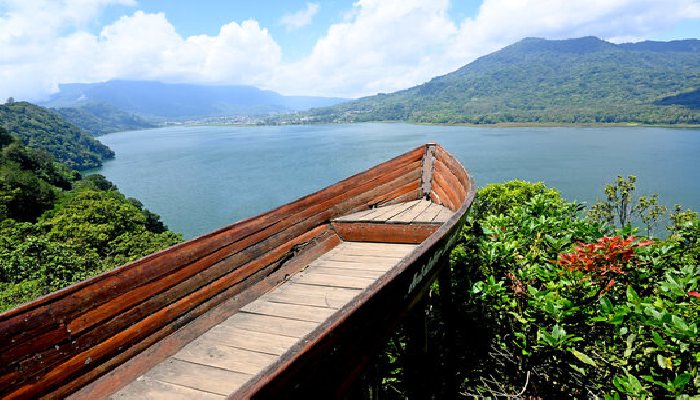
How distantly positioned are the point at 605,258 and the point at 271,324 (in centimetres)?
244

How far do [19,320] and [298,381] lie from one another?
1820 mm

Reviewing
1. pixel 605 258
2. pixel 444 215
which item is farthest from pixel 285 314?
pixel 444 215

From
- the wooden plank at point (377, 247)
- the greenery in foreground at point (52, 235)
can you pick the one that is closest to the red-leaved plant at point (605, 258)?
the wooden plank at point (377, 247)

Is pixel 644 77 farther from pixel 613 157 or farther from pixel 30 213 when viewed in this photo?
pixel 30 213

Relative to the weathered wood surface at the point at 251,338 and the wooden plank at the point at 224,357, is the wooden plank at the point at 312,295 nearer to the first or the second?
the weathered wood surface at the point at 251,338

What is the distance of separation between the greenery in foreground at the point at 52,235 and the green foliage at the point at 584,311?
1287 centimetres

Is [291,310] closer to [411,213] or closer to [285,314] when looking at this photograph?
[285,314]

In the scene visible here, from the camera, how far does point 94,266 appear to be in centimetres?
1889

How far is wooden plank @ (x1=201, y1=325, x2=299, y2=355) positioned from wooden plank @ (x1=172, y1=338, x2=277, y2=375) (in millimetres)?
43

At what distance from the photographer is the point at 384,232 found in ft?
15.6

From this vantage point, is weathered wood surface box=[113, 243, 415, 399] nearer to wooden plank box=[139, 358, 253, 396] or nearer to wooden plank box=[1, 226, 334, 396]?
wooden plank box=[139, 358, 253, 396]

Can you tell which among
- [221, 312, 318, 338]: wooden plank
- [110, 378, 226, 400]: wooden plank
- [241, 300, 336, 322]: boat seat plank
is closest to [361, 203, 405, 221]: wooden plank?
[241, 300, 336, 322]: boat seat plank

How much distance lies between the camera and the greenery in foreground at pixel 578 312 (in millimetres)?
2260

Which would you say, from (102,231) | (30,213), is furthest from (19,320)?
(30,213)
